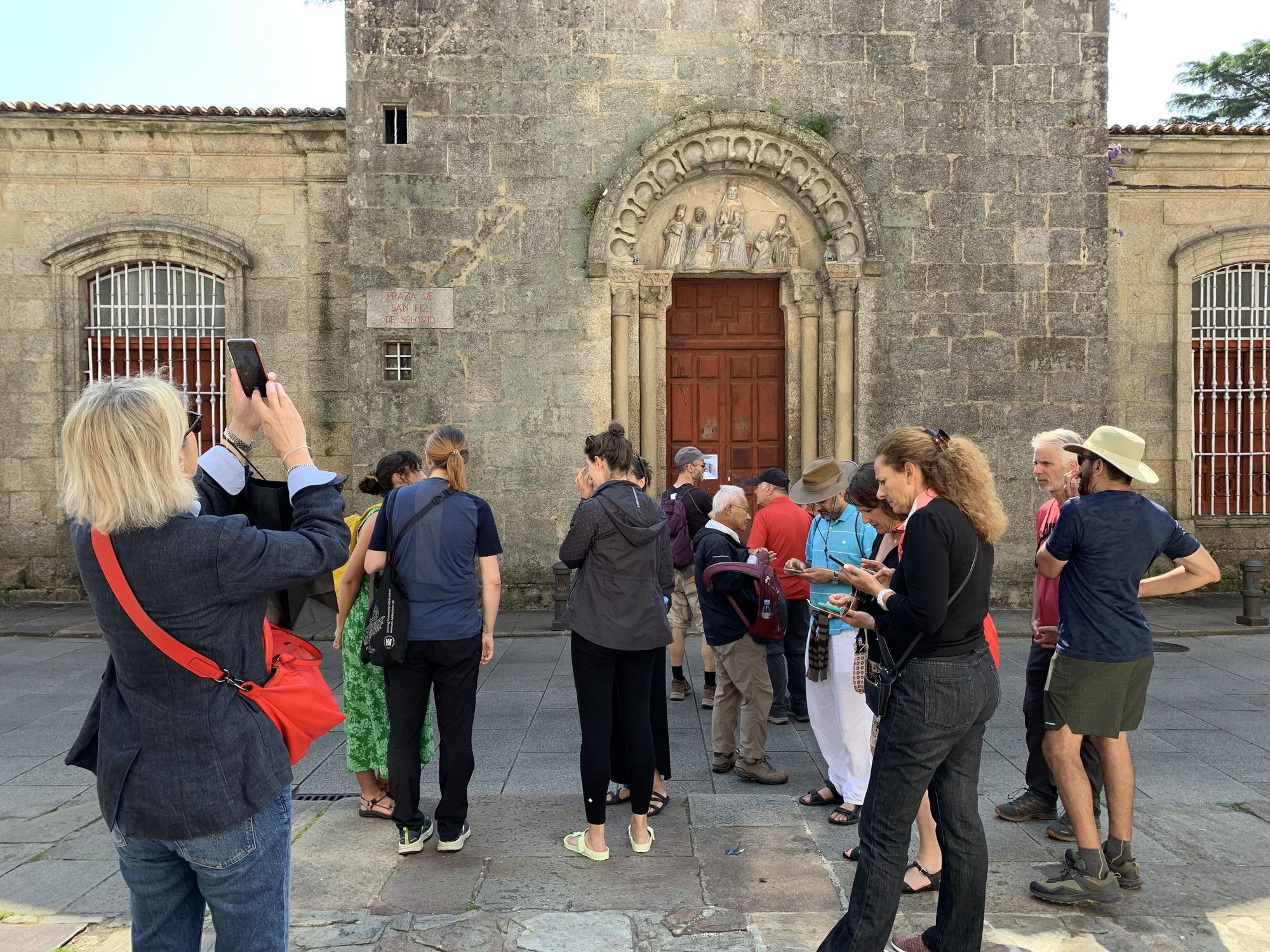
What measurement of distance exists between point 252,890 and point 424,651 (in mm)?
1964

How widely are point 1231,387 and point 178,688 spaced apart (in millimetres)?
13033

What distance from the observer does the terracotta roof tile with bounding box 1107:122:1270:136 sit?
11.6 meters

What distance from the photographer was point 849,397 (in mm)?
10562

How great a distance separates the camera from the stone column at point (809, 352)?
10703mm

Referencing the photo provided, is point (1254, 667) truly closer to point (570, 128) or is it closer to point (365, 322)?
point (570, 128)

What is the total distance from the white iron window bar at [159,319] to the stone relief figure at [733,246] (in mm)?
5891

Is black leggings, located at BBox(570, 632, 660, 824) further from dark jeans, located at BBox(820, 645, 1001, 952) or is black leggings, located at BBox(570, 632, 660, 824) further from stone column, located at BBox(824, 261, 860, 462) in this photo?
stone column, located at BBox(824, 261, 860, 462)

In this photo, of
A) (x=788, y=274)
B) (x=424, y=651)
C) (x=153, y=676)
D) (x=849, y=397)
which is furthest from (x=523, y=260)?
(x=153, y=676)

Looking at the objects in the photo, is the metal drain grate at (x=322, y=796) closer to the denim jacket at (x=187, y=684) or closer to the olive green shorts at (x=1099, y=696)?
the denim jacket at (x=187, y=684)

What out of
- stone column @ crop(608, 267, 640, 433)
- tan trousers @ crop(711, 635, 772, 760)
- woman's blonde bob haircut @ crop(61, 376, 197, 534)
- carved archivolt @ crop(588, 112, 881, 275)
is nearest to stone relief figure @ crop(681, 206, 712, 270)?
carved archivolt @ crop(588, 112, 881, 275)

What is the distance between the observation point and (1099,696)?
396 centimetres

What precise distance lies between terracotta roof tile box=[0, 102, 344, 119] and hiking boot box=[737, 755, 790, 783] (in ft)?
29.9

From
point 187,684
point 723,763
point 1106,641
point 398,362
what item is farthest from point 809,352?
point 187,684


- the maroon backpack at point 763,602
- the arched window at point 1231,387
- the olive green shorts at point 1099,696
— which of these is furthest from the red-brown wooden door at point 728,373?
the olive green shorts at point 1099,696
